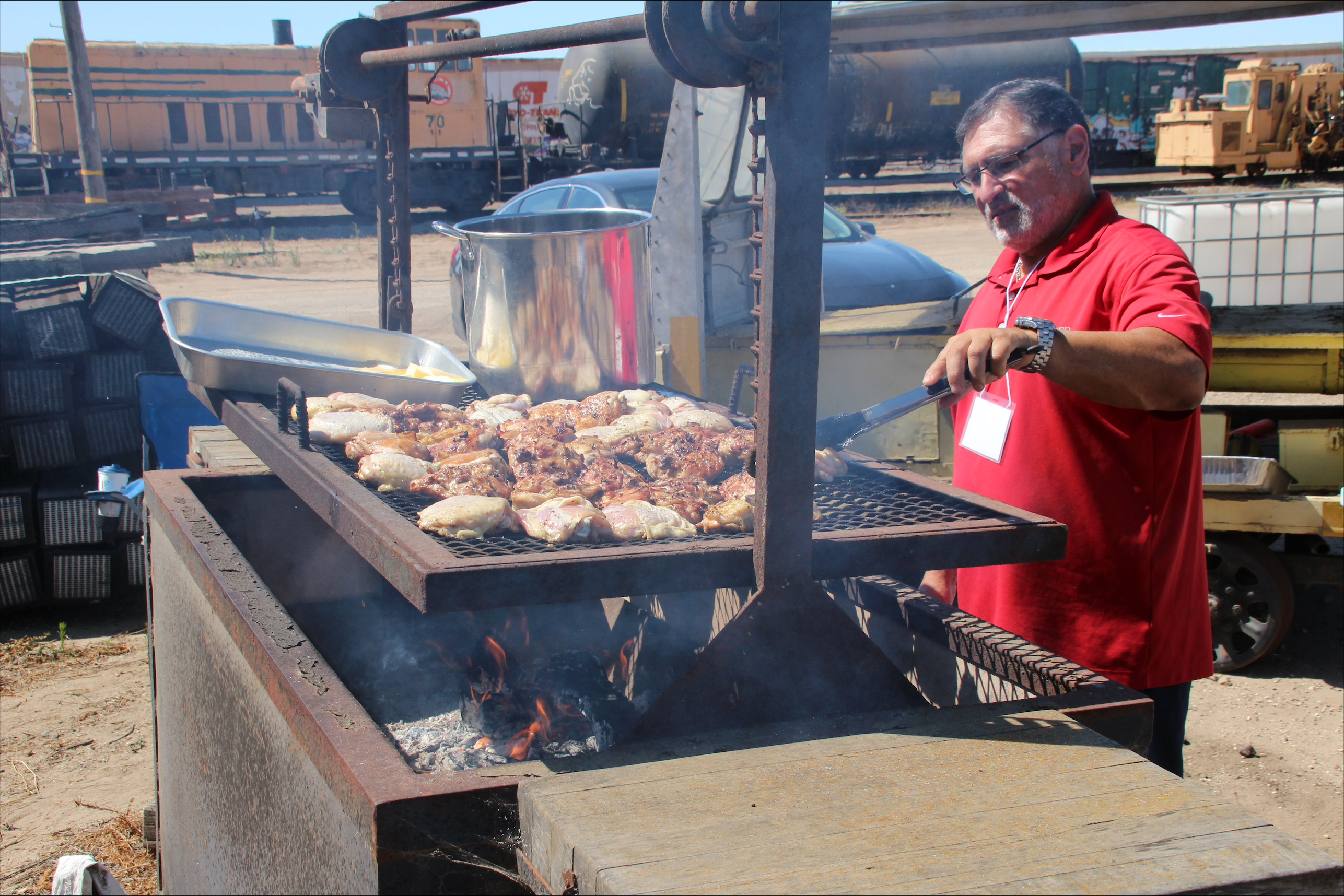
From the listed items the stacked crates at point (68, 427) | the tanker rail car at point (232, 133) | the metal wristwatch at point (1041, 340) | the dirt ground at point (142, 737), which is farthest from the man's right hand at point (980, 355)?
the tanker rail car at point (232, 133)

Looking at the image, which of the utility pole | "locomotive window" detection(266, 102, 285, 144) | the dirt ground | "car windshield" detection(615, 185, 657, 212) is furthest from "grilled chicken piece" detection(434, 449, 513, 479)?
"locomotive window" detection(266, 102, 285, 144)

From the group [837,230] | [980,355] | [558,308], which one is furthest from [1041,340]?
[837,230]

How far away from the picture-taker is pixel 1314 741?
3.92 m

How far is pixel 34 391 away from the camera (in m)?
5.51

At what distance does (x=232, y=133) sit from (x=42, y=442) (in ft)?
65.4

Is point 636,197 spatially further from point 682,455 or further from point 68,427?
point 682,455

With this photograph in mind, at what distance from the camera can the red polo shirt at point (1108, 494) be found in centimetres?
201

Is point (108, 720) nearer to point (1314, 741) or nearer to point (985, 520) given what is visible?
point (985, 520)

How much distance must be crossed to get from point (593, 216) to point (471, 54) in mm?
811

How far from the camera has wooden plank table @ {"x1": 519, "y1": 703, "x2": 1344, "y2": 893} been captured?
110cm

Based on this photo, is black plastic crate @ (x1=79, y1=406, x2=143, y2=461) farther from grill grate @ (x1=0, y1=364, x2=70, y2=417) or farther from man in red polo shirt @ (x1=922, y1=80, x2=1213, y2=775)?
man in red polo shirt @ (x1=922, y1=80, x2=1213, y2=775)

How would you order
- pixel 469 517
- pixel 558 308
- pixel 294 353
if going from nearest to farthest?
1. pixel 469 517
2. pixel 558 308
3. pixel 294 353

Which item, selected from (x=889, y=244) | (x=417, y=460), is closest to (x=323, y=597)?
(x=417, y=460)

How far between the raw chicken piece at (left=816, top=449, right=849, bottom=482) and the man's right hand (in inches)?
18.8
